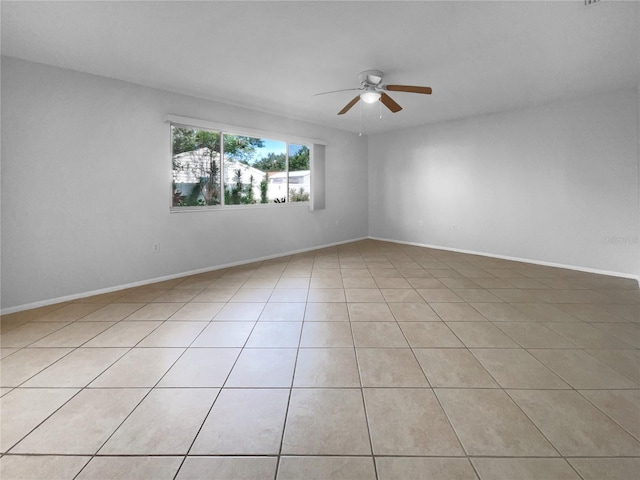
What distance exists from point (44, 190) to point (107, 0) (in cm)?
215

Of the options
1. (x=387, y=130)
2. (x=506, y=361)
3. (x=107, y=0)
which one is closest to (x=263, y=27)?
(x=107, y=0)

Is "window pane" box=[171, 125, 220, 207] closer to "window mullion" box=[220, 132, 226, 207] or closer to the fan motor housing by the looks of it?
"window mullion" box=[220, 132, 226, 207]

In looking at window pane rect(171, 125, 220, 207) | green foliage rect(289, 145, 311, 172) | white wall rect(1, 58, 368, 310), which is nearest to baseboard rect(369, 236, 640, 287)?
green foliage rect(289, 145, 311, 172)

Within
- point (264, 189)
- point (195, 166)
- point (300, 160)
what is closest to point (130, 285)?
point (195, 166)

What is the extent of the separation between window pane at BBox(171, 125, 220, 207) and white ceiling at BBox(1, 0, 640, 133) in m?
0.64

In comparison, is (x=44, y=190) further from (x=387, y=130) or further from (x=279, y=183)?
(x=387, y=130)

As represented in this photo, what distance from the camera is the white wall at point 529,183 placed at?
4250 millimetres

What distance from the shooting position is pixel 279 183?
5.77 m

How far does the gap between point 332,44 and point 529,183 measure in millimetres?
4231

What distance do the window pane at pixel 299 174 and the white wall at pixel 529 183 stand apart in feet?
7.13

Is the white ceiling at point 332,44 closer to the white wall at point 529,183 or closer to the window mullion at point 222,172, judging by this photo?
the white wall at point 529,183

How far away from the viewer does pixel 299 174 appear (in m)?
6.06

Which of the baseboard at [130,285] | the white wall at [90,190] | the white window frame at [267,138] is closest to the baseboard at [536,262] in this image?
the white window frame at [267,138]

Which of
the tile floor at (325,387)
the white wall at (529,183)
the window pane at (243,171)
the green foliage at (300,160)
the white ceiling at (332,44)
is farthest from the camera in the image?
the green foliage at (300,160)
